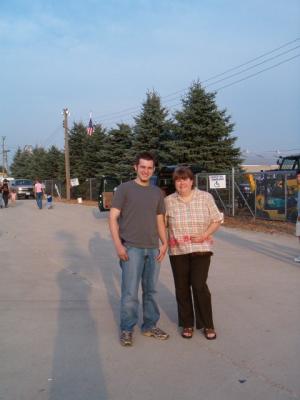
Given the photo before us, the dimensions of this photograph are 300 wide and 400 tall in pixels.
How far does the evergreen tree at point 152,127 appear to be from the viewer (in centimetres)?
3244

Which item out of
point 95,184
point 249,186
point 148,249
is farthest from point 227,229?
point 95,184

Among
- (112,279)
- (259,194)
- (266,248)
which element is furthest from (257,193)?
(112,279)

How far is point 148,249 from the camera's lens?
497 cm

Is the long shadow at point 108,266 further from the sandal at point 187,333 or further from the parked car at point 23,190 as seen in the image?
the parked car at point 23,190

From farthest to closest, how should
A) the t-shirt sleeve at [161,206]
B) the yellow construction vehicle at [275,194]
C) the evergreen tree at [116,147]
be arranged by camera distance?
the evergreen tree at [116,147]
the yellow construction vehicle at [275,194]
the t-shirt sleeve at [161,206]

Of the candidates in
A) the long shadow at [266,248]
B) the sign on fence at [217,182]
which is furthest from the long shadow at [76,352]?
the sign on fence at [217,182]

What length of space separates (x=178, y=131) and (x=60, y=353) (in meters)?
24.4

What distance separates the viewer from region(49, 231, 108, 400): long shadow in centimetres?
392

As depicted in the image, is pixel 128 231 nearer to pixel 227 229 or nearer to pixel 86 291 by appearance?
pixel 86 291

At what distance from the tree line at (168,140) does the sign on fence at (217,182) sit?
8.01 metres

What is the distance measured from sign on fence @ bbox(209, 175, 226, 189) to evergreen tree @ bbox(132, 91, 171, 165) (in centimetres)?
1272

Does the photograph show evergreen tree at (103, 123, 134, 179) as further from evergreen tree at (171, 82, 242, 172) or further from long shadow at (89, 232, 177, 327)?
long shadow at (89, 232, 177, 327)

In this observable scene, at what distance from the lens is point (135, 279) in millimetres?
4969

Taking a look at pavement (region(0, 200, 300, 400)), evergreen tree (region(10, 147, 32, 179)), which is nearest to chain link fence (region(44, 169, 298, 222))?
pavement (region(0, 200, 300, 400))
